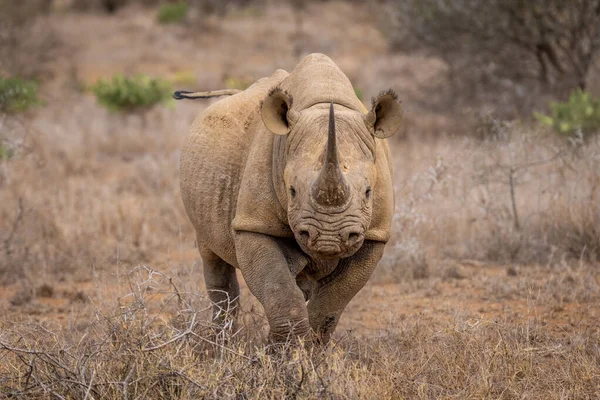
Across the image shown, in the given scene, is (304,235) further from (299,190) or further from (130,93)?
(130,93)

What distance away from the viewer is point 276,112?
14.4ft

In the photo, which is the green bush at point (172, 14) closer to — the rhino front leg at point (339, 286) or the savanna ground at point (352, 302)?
the savanna ground at point (352, 302)

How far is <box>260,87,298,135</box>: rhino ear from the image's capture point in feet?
14.2

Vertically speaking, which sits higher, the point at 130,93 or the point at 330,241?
the point at 330,241

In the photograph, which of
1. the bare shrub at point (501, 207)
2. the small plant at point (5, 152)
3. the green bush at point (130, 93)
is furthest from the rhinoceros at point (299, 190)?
the green bush at point (130, 93)

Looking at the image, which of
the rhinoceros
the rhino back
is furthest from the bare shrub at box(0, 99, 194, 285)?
the rhinoceros

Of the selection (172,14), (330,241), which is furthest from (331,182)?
(172,14)

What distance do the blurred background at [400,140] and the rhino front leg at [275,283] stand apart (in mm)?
705

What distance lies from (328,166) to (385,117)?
711 millimetres

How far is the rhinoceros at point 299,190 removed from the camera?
12.9 ft

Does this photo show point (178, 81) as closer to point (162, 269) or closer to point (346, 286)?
point (162, 269)

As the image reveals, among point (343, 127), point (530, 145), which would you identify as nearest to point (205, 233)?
point (343, 127)

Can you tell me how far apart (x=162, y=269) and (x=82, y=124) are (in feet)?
22.1

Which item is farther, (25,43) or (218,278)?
(25,43)
